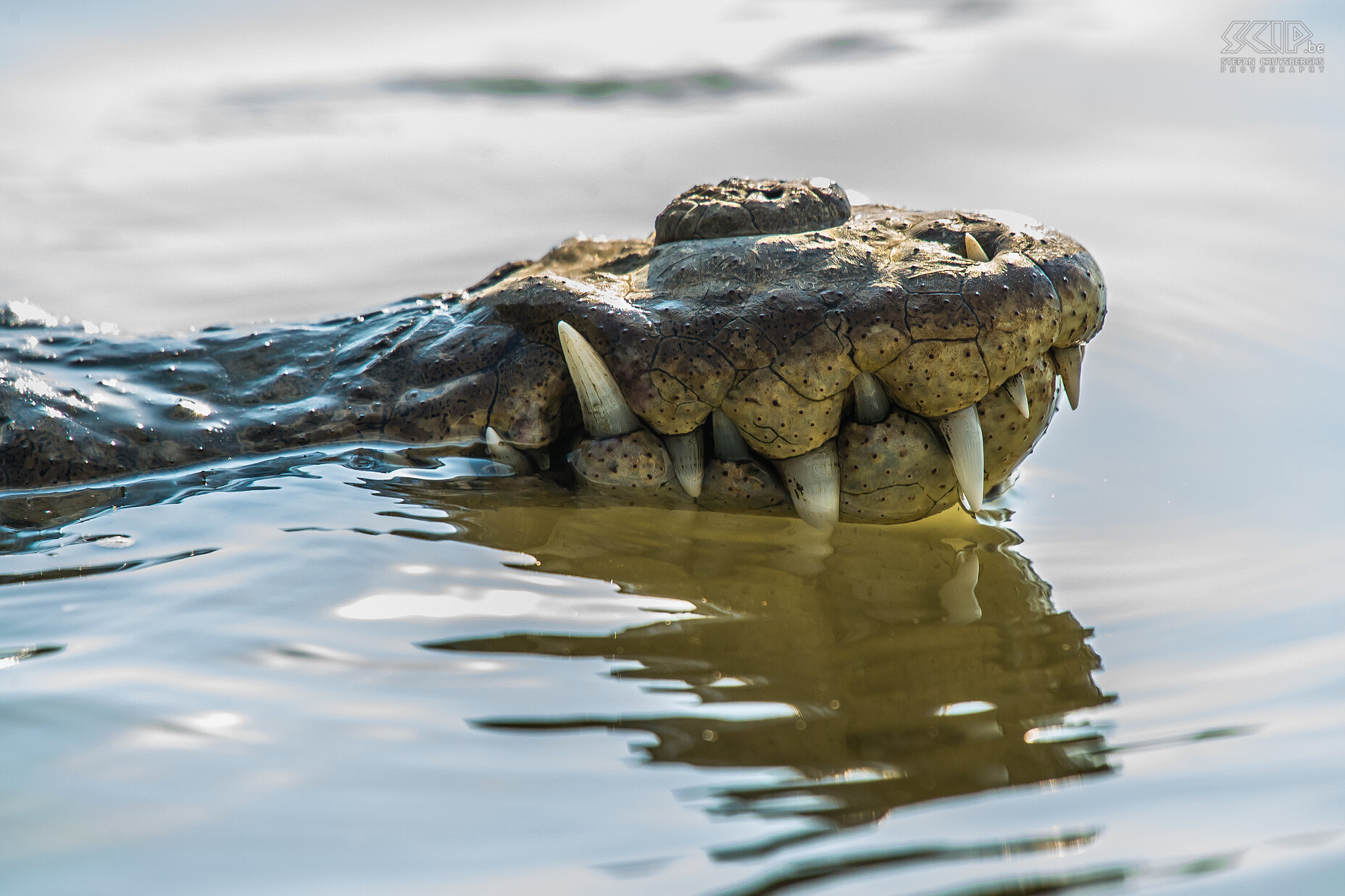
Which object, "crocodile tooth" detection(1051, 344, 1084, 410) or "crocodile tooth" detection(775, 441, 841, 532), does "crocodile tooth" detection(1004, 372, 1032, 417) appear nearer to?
"crocodile tooth" detection(1051, 344, 1084, 410)

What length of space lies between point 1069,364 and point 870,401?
0.48 metres

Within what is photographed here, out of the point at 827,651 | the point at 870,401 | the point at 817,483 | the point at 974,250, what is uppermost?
the point at 974,250

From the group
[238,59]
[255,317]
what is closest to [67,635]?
[255,317]

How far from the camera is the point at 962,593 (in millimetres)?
2318

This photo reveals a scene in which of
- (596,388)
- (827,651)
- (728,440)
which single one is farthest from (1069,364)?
(596,388)

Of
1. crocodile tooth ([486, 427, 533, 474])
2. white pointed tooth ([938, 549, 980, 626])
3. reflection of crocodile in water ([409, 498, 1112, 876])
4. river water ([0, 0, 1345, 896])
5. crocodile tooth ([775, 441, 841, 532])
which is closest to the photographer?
river water ([0, 0, 1345, 896])

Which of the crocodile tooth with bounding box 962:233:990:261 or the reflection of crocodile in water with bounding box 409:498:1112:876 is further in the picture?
the crocodile tooth with bounding box 962:233:990:261

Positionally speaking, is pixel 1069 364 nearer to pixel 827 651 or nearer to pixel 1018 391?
pixel 1018 391

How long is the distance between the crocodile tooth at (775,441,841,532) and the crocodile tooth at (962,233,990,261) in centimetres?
52

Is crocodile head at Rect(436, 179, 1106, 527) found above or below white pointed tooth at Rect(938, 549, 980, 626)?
above

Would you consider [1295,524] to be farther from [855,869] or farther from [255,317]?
[255,317]

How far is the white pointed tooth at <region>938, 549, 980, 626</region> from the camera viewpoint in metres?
2.19

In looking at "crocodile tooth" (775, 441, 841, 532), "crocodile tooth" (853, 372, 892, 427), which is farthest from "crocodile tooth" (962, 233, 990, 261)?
"crocodile tooth" (775, 441, 841, 532)

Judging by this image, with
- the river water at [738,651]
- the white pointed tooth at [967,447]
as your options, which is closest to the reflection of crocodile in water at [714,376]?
the white pointed tooth at [967,447]
